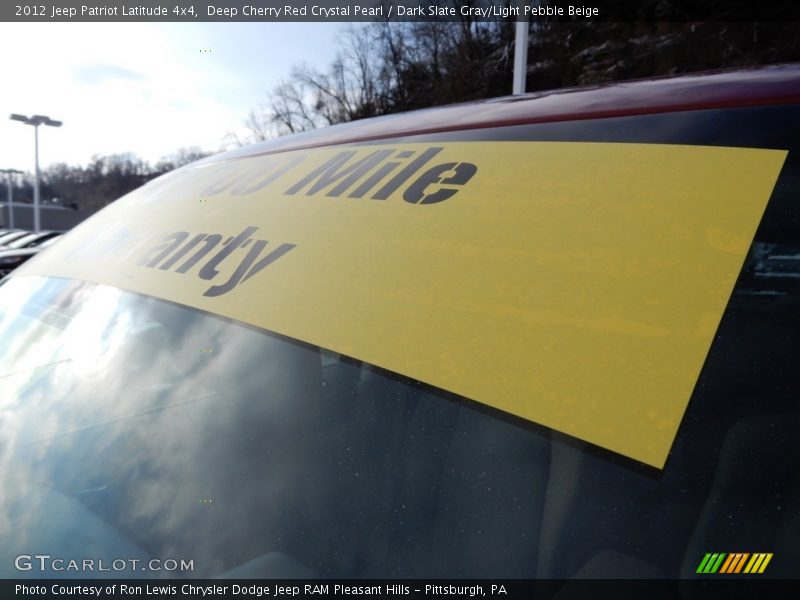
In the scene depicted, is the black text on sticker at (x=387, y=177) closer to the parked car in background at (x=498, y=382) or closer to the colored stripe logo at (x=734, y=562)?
the parked car in background at (x=498, y=382)

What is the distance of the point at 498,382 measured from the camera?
2.78 feet

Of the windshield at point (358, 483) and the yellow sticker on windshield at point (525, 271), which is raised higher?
the yellow sticker on windshield at point (525, 271)

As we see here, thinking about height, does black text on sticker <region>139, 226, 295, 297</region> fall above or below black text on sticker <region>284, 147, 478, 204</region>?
below

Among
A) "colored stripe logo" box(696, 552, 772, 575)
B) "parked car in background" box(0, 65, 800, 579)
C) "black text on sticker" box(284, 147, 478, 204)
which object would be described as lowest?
"colored stripe logo" box(696, 552, 772, 575)

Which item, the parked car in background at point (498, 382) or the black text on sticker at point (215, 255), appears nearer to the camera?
the parked car in background at point (498, 382)

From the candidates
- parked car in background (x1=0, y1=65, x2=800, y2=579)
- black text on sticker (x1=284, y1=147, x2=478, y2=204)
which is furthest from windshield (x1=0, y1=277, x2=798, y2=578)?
black text on sticker (x1=284, y1=147, x2=478, y2=204)

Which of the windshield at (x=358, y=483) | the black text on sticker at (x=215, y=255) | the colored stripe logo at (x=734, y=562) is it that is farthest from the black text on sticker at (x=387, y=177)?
the colored stripe logo at (x=734, y=562)

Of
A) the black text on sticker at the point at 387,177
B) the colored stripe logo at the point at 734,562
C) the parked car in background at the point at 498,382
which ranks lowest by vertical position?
the colored stripe logo at the point at 734,562

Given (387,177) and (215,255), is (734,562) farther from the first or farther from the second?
(215,255)

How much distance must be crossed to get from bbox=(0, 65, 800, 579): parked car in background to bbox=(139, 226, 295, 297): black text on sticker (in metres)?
0.01

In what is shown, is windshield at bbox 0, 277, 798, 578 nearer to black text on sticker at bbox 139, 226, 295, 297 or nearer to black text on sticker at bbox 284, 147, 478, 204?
black text on sticker at bbox 139, 226, 295, 297

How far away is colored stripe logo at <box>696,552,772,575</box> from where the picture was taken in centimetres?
86

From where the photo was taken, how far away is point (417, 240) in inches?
41.4

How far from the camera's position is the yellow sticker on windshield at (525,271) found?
2.61ft
